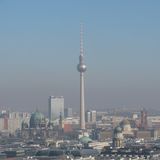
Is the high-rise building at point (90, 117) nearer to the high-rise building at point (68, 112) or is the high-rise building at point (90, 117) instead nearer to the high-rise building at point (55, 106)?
the high-rise building at point (55, 106)

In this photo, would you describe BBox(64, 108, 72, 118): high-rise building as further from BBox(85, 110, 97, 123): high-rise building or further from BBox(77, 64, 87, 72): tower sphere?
BBox(77, 64, 87, 72): tower sphere

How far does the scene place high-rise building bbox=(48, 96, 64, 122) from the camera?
→ 464ft

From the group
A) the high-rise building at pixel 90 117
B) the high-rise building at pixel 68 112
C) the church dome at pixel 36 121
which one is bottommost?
the church dome at pixel 36 121

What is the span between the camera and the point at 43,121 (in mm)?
94375

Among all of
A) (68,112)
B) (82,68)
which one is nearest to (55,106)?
(68,112)

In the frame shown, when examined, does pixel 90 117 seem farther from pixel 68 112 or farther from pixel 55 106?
pixel 68 112

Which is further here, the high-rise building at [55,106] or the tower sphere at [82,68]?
the high-rise building at [55,106]

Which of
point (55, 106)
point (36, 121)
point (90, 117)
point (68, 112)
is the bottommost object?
point (36, 121)

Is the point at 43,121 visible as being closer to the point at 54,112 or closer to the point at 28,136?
the point at 28,136

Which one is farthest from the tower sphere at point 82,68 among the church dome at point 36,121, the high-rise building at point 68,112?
the high-rise building at point 68,112

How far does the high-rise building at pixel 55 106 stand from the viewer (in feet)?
464

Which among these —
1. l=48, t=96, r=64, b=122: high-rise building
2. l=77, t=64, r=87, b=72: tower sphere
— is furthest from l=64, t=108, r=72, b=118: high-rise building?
l=77, t=64, r=87, b=72: tower sphere

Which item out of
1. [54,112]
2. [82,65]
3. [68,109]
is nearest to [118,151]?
[82,65]

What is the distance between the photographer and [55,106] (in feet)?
470
